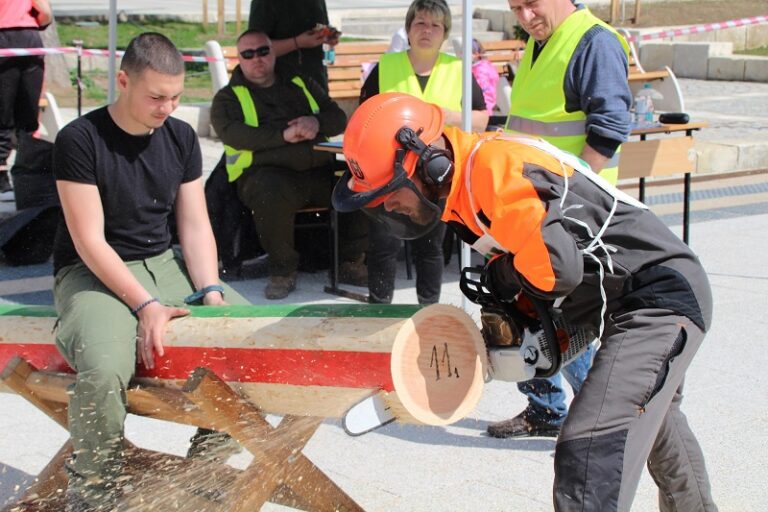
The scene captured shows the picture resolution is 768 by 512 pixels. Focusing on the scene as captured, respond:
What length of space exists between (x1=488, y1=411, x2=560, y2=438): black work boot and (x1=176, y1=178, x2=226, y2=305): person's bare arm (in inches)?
52.6

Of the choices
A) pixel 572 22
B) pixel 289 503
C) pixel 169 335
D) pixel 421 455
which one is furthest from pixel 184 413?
pixel 572 22

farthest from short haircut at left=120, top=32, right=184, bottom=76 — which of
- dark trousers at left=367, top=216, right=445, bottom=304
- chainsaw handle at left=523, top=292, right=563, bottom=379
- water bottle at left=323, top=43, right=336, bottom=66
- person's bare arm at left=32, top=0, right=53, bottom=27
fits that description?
person's bare arm at left=32, top=0, right=53, bottom=27

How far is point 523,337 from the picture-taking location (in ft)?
10.6

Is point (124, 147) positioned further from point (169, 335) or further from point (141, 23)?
point (141, 23)

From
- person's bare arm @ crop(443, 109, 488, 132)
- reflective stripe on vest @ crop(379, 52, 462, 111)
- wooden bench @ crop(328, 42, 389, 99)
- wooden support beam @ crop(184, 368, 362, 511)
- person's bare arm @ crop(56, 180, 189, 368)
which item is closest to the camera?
wooden support beam @ crop(184, 368, 362, 511)

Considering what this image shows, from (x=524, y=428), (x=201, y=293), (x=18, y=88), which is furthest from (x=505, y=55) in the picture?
(x=201, y=293)

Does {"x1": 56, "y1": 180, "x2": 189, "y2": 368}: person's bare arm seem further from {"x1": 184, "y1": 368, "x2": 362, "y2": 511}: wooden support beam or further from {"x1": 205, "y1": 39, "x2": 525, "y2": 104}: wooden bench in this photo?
{"x1": 205, "y1": 39, "x2": 525, "y2": 104}: wooden bench

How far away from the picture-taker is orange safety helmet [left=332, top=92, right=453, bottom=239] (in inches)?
117

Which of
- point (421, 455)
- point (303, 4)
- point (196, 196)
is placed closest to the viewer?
point (196, 196)

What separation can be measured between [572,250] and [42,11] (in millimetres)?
7055

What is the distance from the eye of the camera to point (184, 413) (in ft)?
11.4

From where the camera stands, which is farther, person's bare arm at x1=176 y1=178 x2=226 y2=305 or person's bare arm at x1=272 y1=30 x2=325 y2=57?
person's bare arm at x1=272 y1=30 x2=325 y2=57

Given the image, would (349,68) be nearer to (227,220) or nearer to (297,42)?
(297,42)

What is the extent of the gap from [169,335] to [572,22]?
1.95 metres
